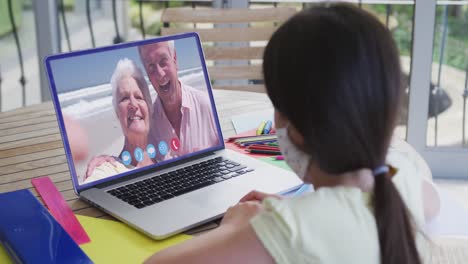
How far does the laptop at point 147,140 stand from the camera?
4.01ft

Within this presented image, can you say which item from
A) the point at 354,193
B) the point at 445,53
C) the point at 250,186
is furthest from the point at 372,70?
the point at 445,53

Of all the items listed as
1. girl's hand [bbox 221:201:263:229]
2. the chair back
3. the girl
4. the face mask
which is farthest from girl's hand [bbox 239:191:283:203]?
the chair back

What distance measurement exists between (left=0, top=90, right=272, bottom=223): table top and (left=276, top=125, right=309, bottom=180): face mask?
40 cm

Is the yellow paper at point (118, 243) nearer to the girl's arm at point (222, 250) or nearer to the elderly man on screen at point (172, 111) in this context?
the girl's arm at point (222, 250)

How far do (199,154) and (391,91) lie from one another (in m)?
0.65

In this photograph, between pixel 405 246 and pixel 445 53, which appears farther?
pixel 445 53

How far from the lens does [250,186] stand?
4.21 ft

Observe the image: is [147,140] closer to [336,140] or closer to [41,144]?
[41,144]

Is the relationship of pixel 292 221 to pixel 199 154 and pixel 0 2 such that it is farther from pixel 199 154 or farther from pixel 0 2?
pixel 0 2

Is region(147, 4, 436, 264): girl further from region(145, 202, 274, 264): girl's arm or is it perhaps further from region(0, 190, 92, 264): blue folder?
region(0, 190, 92, 264): blue folder

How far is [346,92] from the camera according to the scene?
83 cm

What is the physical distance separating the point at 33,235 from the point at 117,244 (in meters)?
0.15

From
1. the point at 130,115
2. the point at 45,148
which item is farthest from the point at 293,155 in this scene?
the point at 45,148

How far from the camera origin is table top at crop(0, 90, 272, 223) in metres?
1.34
